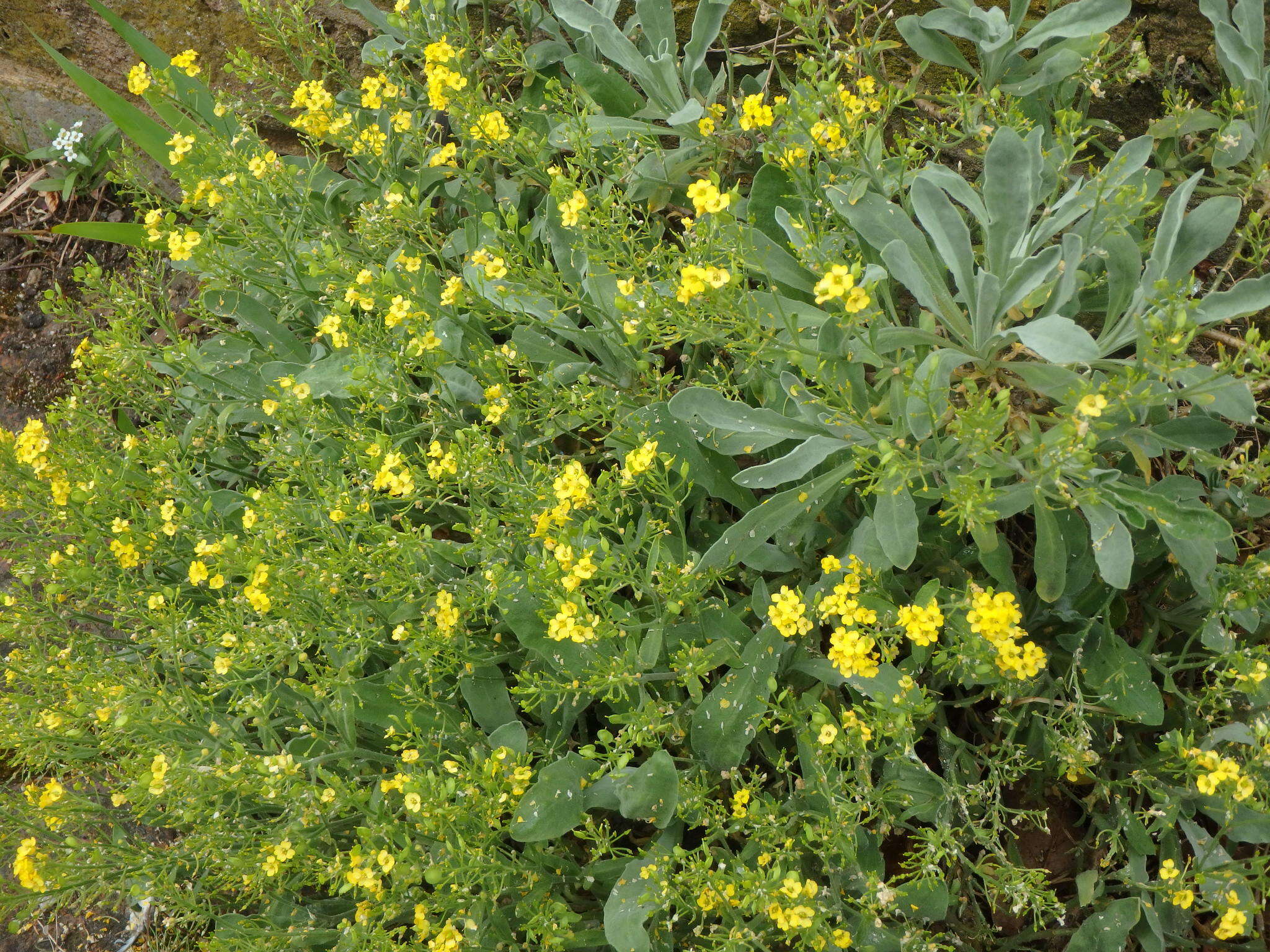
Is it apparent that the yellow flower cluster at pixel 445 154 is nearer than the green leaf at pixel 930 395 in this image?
No

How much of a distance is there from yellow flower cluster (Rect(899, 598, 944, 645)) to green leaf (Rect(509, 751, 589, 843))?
0.98 meters

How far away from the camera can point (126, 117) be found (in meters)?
3.79

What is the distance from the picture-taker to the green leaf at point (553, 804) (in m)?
2.44

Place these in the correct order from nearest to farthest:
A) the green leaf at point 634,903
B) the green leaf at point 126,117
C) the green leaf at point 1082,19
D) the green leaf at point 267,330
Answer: the green leaf at point 634,903 → the green leaf at point 1082,19 → the green leaf at point 267,330 → the green leaf at point 126,117

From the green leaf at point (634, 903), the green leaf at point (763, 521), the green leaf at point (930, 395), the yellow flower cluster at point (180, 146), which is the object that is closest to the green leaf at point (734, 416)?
the green leaf at point (763, 521)

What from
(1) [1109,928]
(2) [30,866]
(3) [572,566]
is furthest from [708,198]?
(2) [30,866]

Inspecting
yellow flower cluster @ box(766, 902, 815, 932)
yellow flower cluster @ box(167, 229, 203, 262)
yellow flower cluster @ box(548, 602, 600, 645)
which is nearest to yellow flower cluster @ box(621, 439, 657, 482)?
yellow flower cluster @ box(548, 602, 600, 645)

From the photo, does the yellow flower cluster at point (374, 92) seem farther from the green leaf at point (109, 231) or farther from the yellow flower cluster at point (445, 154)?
the green leaf at point (109, 231)

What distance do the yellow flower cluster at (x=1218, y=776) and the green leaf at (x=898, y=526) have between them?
77 cm

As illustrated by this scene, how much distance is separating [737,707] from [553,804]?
53 centimetres

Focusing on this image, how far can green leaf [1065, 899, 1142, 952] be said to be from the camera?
2383 millimetres

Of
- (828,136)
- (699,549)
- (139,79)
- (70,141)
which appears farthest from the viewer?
(70,141)

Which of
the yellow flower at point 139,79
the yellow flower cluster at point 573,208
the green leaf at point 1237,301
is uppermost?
the yellow flower at point 139,79

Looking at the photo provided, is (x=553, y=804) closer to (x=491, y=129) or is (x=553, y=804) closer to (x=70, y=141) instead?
(x=491, y=129)
